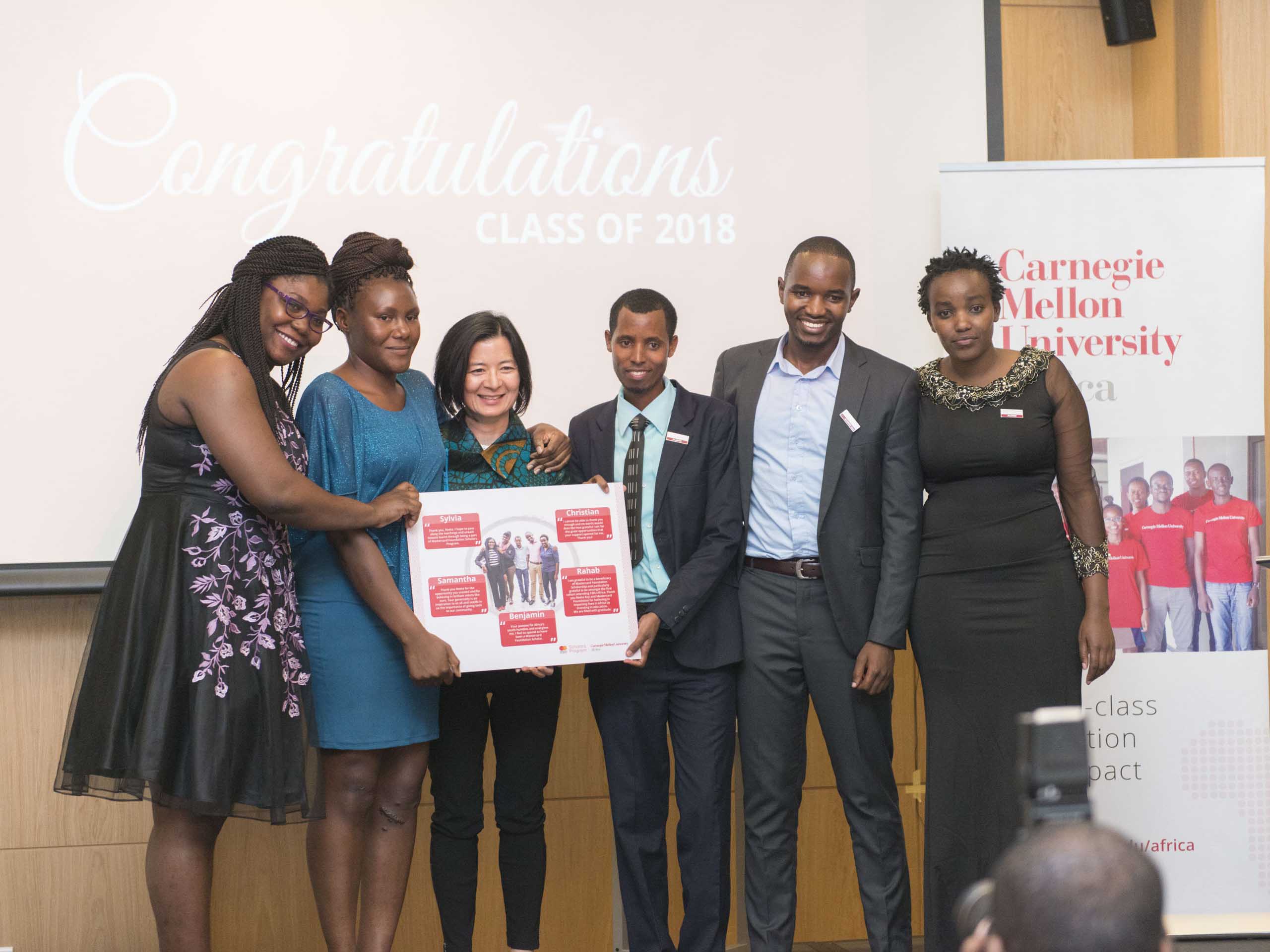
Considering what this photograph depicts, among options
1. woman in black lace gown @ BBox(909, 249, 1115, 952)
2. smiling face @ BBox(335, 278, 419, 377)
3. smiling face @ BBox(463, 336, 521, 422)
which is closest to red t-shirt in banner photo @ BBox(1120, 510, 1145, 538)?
woman in black lace gown @ BBox(909, 249, 1115, 952)

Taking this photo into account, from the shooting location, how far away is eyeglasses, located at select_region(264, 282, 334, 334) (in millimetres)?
2346

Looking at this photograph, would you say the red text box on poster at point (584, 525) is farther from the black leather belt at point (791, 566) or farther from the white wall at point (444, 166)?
the white wall at point (444, 166)

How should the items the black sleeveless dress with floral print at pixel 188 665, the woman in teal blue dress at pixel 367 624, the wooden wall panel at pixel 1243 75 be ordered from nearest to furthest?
the black sleeveless dress with floral print at pixel 188 665 < the woman in teal blue dress at pixel 367 624 < the wooden wall panel at pixel 1243 75

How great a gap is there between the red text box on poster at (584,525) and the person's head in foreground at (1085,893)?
193 cm

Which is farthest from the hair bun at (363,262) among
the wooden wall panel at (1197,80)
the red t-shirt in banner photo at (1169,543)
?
the wooden wall panel at (1197,80)

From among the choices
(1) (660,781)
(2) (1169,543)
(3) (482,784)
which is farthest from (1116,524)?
(3) (482,784)

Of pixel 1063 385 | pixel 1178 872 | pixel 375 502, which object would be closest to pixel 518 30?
pixel 375 502

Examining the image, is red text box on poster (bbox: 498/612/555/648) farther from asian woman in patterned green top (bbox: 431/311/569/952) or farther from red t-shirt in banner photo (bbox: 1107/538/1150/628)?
red t-shirt in banner photo (bbox: 1107/538/1150/628)

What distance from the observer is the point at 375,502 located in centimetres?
249

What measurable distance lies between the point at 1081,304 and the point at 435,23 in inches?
89.8

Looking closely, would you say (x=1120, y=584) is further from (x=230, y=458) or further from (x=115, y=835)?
(x=115, y=835)

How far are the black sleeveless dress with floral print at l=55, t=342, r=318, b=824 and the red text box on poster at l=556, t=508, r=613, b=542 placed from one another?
688 mm

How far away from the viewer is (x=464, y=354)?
2695 mm

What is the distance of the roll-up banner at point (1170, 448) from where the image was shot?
11.8 feet
